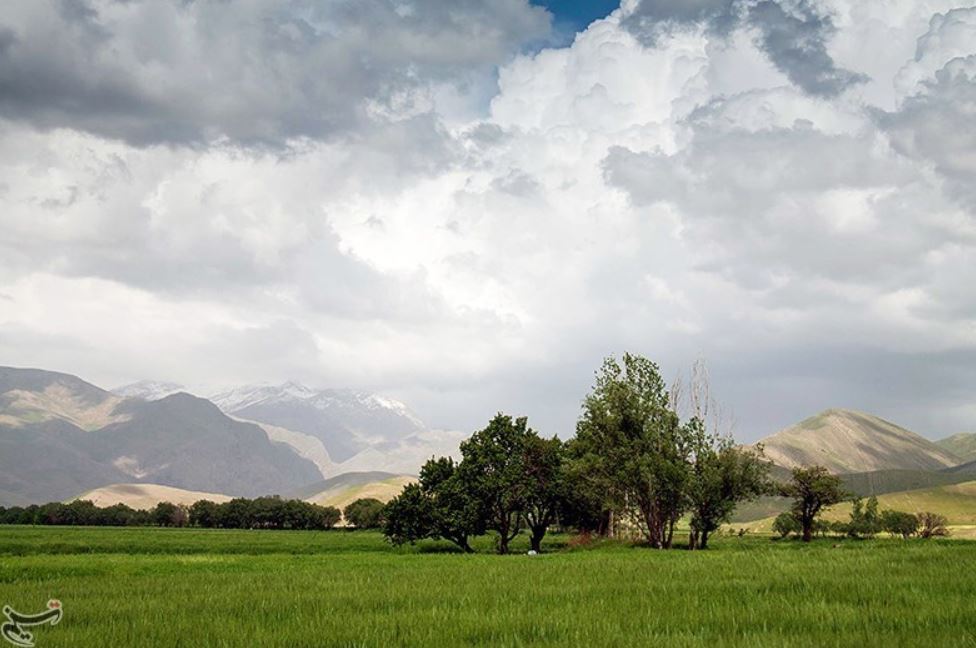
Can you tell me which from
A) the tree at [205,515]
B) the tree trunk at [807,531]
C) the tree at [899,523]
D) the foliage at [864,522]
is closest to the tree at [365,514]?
the tree at [205,515]

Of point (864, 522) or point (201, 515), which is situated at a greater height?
point (864, 522)

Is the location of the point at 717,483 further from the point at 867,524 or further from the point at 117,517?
the point at 117,517

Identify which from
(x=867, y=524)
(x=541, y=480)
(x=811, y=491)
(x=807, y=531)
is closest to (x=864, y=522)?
(x=867, y=524)

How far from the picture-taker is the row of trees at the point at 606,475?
6644cm

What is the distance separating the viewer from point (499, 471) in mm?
74750

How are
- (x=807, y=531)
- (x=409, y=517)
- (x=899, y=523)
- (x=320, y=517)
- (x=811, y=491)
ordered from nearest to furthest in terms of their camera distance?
(x=409, y=517)
(x=807, y=531)
(x=811, y=491)
(x=899, y=523)
(x=320, y=517)

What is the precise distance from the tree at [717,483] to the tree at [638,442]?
1362mm

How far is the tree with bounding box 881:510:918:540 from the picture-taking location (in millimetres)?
147288

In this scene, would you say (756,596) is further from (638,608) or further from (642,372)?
(642,372)

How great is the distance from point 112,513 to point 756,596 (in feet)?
657

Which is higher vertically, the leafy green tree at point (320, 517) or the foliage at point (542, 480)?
the foliage at point (542, 480)

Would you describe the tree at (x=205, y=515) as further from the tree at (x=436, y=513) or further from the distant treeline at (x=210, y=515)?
the tree at (x=436, y=513)

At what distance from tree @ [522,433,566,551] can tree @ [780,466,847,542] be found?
117ft

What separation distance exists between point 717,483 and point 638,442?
27.7 feet
